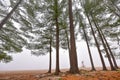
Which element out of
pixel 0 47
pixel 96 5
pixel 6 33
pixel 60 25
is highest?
pixel 96 5

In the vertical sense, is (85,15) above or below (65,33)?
above

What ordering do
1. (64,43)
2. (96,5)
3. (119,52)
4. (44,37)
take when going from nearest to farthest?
(96,5), (44,37), (64,43), (119,52)

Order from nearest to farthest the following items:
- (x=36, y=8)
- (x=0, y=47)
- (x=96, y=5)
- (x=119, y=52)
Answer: (x=0, y=47) → (x=36, y=8) → (x=96, y=5) → (x=119, y=52)

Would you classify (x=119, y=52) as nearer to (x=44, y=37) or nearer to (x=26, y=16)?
(x=44, y=37)

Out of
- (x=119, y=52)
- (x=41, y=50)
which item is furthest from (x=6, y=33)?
(x=119, y=52)

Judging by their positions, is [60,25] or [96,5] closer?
[60,25]

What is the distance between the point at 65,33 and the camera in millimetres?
18562

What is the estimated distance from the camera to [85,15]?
19219mm

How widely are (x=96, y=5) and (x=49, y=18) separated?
547 cm

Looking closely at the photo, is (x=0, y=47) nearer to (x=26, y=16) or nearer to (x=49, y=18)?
(x=26, y=16)

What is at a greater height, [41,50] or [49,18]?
[49,18]

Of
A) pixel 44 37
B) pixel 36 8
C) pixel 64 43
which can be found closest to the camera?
pixel 36 8

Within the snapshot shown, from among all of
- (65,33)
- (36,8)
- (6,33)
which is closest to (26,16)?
(36,8)

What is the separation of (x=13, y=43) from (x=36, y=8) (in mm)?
4098
